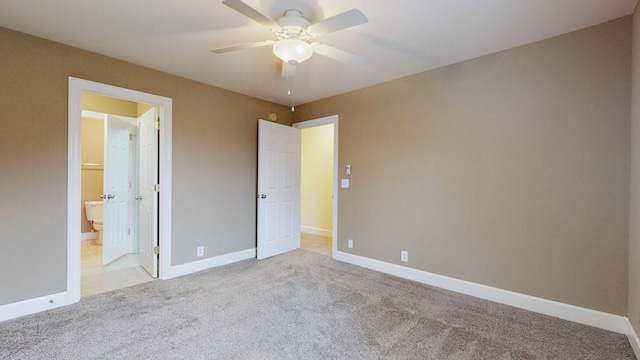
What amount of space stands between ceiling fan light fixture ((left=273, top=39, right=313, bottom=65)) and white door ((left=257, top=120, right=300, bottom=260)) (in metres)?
2.06

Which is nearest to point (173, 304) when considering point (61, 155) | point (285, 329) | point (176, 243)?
point (176, 243)

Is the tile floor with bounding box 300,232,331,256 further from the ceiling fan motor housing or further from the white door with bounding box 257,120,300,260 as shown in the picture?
the ceiling fan motor housing

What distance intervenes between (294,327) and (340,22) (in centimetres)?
222

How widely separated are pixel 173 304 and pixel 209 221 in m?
1.23

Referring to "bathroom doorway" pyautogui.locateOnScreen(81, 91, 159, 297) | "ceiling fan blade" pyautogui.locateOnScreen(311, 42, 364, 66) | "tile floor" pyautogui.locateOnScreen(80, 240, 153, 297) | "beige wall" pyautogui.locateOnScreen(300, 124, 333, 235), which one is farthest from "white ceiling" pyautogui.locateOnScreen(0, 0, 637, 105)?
"beige wall" pyautogui.locateOnScreen(300, 124, 333, 235)

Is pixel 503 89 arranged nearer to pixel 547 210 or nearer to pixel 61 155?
pixel 547 210

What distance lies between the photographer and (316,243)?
16.2 feet

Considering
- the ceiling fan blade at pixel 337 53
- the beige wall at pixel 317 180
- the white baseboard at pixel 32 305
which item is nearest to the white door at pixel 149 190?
the white baseboard at pixel 32 305

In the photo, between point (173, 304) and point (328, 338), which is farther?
point (173, 304)

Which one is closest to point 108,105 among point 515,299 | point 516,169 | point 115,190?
point 115,190

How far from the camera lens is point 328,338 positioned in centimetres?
201

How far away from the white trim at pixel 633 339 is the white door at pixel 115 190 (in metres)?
5.42

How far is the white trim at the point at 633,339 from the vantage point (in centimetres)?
181

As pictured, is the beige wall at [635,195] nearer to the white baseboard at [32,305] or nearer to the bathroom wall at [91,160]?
the white baseboard at [32,305]
